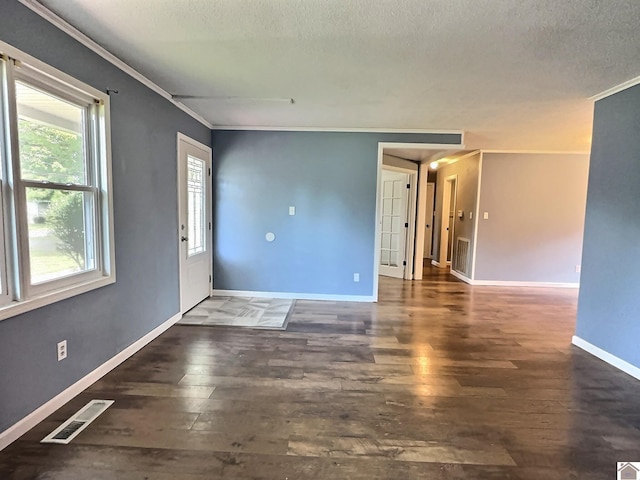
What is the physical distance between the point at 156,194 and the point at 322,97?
73.5 inches

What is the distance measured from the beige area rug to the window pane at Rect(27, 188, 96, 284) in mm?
1558

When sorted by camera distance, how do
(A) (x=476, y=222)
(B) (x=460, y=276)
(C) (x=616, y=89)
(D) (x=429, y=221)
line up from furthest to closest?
(D) (x=429, y=221), (B) (x=460, y=276), (A) (x=476, y=222), (C) (x=616, y=89)

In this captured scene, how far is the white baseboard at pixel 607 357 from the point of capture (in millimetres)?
2647

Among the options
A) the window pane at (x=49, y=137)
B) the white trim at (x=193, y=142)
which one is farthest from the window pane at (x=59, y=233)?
the white trim at (x=193, y=142)

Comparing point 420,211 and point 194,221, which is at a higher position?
point 420,211

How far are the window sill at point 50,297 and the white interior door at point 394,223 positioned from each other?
4.91 m

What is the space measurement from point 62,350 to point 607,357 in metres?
4.22

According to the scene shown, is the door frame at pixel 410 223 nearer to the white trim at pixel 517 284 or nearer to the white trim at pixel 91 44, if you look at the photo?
the white trim at pixel 517 284

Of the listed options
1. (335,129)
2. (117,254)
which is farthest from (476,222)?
(117,254)

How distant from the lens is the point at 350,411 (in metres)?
2.10

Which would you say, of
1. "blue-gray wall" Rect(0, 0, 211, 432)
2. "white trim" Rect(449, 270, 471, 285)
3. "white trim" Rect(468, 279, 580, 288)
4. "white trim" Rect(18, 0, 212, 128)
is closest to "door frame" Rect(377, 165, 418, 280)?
Answer: "white trim" Rect(449, 270, 471, 285)

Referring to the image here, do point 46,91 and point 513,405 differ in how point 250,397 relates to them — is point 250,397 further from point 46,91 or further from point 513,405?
point 46,91

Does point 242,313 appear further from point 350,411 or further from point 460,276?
point 460,276

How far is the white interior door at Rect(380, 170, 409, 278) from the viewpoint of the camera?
6262mm
